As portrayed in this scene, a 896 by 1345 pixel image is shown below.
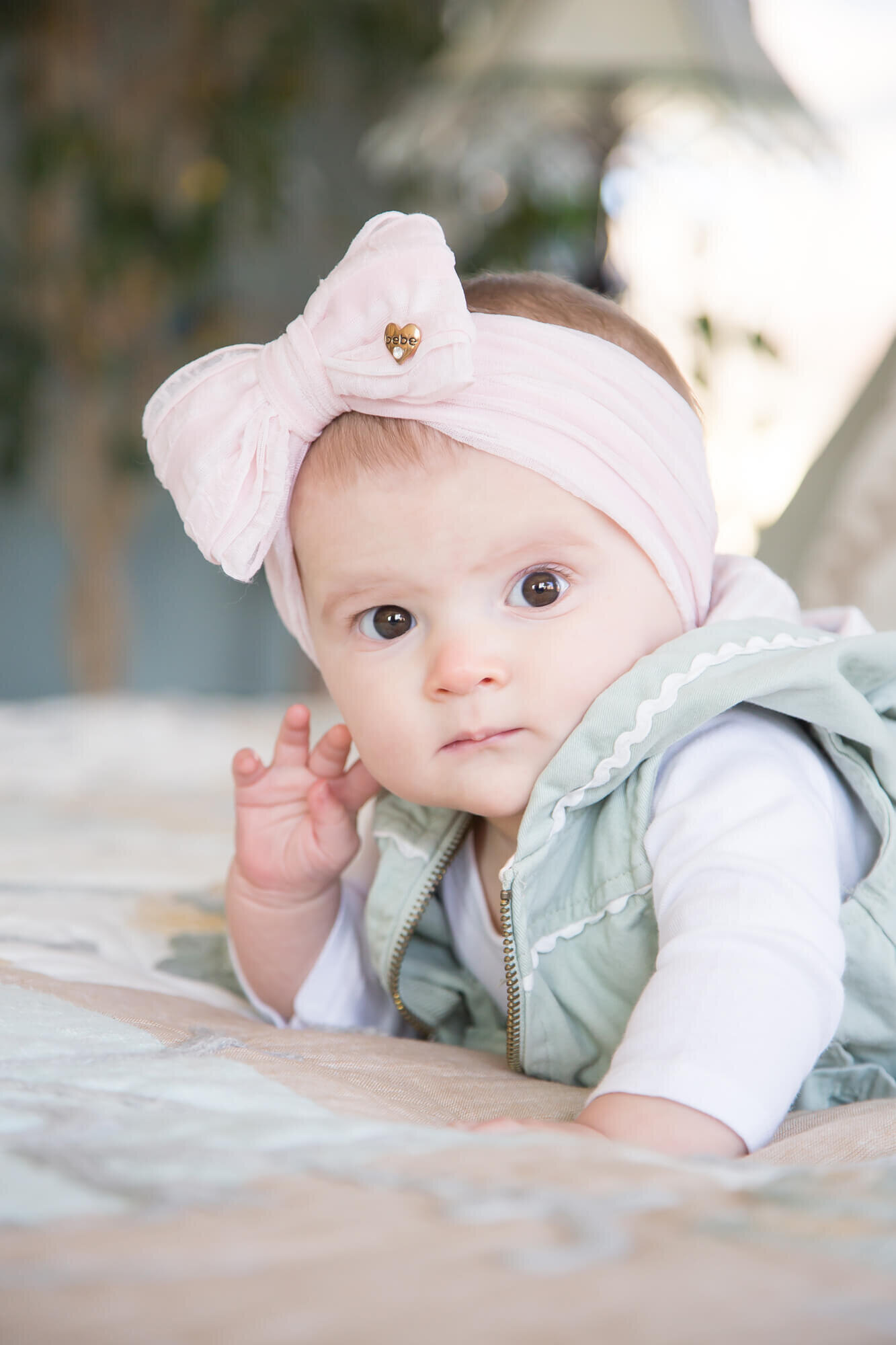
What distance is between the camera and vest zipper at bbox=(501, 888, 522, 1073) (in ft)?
2.36

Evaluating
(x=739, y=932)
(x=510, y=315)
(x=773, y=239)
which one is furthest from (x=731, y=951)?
(x=773, y=239)

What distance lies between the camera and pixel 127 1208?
0.34m

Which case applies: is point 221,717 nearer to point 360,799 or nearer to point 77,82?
point 360,799

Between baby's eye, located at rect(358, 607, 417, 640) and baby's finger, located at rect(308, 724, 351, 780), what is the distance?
138 mm

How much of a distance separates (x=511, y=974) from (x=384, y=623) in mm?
235

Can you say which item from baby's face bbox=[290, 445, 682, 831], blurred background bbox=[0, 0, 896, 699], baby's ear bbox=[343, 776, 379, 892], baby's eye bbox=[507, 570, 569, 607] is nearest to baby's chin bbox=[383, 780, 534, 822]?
baby's face bbox=[290, 445, 682, 831]

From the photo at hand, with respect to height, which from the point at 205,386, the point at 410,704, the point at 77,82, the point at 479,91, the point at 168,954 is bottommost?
the point at 168,954

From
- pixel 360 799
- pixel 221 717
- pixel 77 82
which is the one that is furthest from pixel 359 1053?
pixel 77 82

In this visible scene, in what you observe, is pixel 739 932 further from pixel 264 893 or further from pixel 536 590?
pixel 264 893

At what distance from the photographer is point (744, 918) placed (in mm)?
587

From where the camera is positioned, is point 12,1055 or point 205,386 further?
point 205,386

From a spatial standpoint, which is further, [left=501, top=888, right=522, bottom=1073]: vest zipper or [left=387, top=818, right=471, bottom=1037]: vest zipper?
[left=387, top=818, right=471, bottom=1037]: vest zipper

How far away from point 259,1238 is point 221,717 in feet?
6.76

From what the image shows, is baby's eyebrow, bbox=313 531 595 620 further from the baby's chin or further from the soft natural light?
the soft natural light
